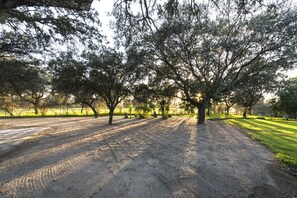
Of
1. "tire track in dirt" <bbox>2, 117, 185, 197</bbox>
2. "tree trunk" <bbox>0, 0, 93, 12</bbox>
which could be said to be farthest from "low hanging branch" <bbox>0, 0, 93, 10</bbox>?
"tire track in dirt" <bbox>2, 117, 185, 197</bbox>

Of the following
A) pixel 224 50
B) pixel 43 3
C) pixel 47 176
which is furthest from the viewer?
pixel 224 50

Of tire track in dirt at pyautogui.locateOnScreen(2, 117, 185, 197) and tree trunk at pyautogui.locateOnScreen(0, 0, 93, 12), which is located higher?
tree trunk at pyautogui.locateOnScreen(0, 0, 93, 12)

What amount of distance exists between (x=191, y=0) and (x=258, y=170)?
4.75 metres

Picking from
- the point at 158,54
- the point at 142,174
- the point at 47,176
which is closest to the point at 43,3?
the point at 47,176

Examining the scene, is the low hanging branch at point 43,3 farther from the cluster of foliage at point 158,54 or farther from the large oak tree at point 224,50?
the large oak tree at point 224,50

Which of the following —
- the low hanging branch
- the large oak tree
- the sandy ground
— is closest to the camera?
the low hanging branch

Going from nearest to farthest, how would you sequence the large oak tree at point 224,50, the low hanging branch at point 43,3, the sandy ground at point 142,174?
the low hanging branch at point 43,3
the sandy ground at point 142,174
the large oak tree at point 224,50

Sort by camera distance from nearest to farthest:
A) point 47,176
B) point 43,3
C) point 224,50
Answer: point 43,3
point 47,176
point 224,50

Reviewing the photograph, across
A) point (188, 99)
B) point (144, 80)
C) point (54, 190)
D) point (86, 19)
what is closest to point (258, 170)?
point (54, 190)

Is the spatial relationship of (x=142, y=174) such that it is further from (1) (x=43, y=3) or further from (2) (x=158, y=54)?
(2) (x=158, y=54)

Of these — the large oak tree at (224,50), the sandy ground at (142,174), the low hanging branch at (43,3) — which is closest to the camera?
the low hanging branch at (43,3)

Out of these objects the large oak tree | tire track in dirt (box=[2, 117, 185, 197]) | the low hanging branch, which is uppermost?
the large oak tree

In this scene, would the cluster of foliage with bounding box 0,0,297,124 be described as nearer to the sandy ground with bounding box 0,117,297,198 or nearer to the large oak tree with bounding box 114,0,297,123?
the large oak tree with bounding box 114,0,297,123

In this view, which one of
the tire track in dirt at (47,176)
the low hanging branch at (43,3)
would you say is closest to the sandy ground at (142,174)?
the tire track in dirt at (47,176)
